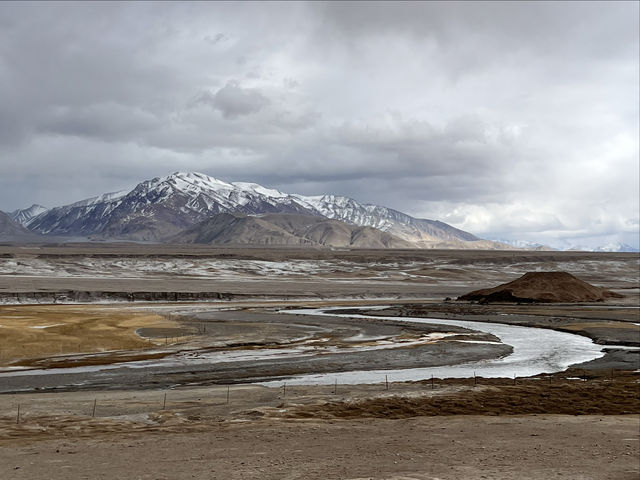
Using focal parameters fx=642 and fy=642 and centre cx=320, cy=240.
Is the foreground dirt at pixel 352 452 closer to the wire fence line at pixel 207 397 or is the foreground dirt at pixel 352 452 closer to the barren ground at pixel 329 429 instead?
the barren ground at pixel 329 429

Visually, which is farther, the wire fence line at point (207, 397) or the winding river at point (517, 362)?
the winding river at point (517, 362)

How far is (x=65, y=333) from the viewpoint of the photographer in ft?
163

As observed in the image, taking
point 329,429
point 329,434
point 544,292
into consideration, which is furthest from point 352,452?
point 544,292

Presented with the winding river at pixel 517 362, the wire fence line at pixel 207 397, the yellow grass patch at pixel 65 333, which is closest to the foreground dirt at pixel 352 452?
the wire fence line at pixel 207 397

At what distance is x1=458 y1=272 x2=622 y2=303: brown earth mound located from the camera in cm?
9338

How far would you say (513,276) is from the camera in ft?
500

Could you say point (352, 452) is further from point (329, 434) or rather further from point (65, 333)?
point (65, 333)

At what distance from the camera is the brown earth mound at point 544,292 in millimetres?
93375

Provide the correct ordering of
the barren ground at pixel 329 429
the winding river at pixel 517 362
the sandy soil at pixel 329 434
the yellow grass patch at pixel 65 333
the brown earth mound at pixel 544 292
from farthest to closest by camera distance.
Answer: the brown earth mound at pixel 544 292
the yellow grass patch at pixel 65 333
the winding river at pixel 517 362
the barren ground at pixel 329 429
the sandy soil at pixel 329 434

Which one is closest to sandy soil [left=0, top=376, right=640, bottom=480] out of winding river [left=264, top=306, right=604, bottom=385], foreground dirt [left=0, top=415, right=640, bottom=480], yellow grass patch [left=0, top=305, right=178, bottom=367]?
foreground dirt [left=0, top=415, right=640, bottom=480]

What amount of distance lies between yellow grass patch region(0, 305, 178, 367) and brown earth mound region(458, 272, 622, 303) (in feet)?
168

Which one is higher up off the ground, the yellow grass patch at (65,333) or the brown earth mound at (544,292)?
the brown earth mound at (544,292)

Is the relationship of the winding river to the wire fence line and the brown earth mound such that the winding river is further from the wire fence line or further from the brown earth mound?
the brown earth mound

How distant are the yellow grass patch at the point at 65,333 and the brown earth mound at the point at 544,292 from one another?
168 ft
